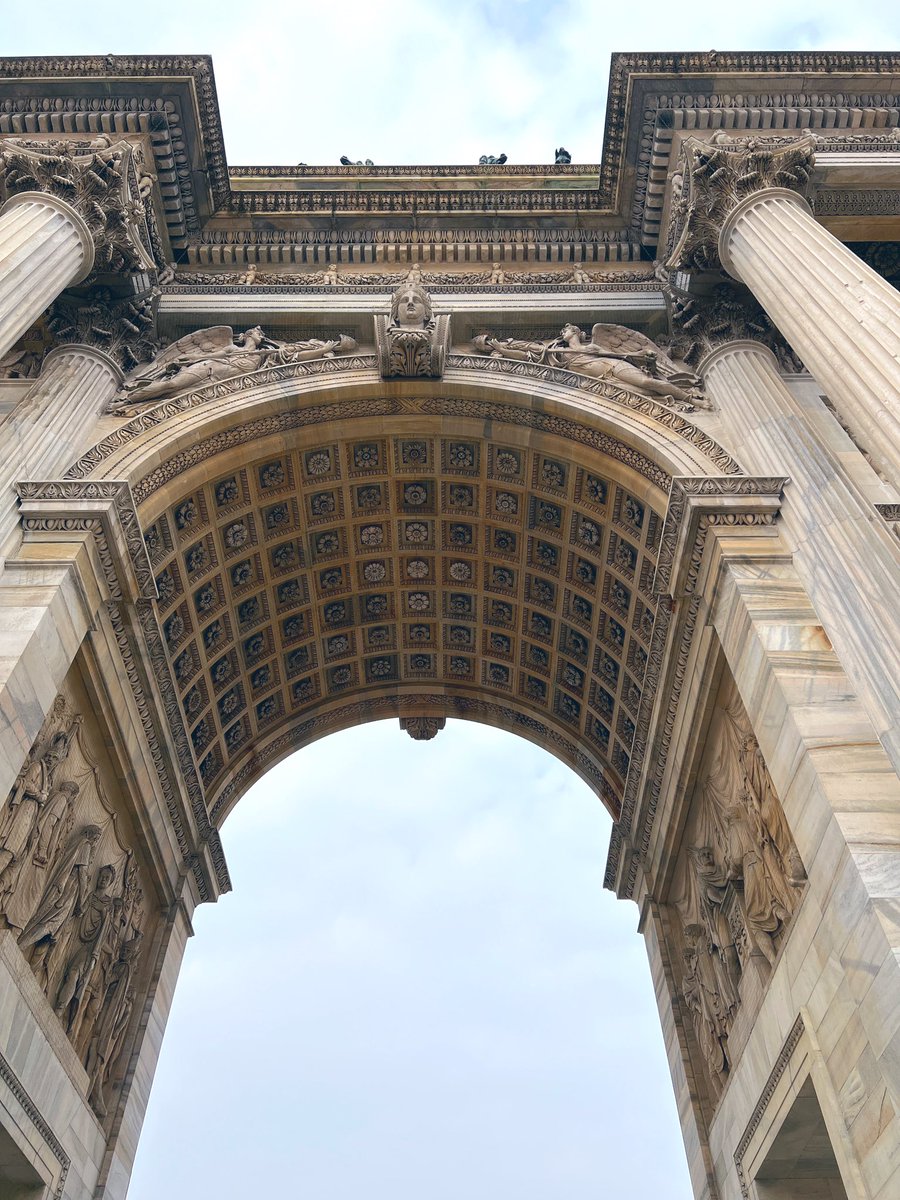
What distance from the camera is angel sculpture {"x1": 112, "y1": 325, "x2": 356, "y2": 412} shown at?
16.3 m

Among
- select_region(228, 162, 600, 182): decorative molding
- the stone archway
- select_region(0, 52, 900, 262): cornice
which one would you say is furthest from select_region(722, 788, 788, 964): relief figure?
select_region(228, 162, 600, 182): decorative molding

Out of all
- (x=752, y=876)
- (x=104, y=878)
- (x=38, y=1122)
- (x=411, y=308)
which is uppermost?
(x=411, y=308)

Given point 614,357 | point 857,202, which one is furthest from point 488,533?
point 857,202

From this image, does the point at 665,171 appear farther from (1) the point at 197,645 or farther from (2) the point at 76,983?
(2) the point at 76,983

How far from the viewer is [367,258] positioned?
67.5ft

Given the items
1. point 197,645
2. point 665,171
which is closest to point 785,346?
point 665,171

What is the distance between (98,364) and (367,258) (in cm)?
717

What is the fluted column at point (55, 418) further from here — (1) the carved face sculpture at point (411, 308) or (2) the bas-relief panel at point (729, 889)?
(2) the bas-relief panel at point (729, 889)

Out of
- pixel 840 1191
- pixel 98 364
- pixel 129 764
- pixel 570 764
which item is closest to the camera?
pixel 840 1191

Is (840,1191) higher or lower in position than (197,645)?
lower

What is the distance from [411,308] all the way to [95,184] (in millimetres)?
6202

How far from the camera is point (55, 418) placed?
14.8m

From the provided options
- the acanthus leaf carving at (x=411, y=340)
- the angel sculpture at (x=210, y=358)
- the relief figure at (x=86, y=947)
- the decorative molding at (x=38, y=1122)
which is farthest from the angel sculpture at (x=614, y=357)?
the decorative molding at (x=38, y=1122)

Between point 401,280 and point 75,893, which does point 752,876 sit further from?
point 401,280
